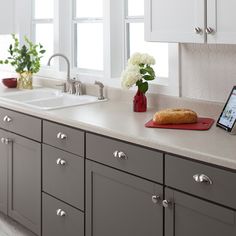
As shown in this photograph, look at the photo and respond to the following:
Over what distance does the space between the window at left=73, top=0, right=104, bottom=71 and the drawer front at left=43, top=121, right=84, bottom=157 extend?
38.9 inches

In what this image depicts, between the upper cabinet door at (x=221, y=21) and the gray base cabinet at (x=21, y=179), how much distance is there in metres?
1.36

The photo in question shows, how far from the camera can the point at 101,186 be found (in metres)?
2.53

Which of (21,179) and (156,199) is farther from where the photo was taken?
(21,179)

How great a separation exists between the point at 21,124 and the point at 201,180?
158 cm

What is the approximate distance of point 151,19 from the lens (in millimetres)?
2559

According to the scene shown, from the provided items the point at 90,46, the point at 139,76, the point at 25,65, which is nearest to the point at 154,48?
the point at 139,76

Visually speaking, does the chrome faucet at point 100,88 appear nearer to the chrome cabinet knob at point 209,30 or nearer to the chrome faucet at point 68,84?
the chrome faucet at point 68,84

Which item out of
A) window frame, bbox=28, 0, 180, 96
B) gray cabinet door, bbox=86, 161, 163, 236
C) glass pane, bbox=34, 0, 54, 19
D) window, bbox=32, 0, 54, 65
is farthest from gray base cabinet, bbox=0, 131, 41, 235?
glass pane, bbox=34, 0, 54, 19

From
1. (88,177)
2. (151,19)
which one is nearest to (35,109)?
(88,177)

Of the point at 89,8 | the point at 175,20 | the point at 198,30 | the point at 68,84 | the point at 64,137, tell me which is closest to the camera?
the point at 198,30

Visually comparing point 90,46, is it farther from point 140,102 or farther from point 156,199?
point 156,199

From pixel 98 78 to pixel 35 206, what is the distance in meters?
1.06

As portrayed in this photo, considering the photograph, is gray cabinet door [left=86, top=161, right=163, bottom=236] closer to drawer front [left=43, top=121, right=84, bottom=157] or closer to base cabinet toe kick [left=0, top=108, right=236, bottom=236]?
base cabinet toe kick [left=0, top=108, right=236, bottom=236]

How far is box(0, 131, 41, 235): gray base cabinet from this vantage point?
10.1 feet
